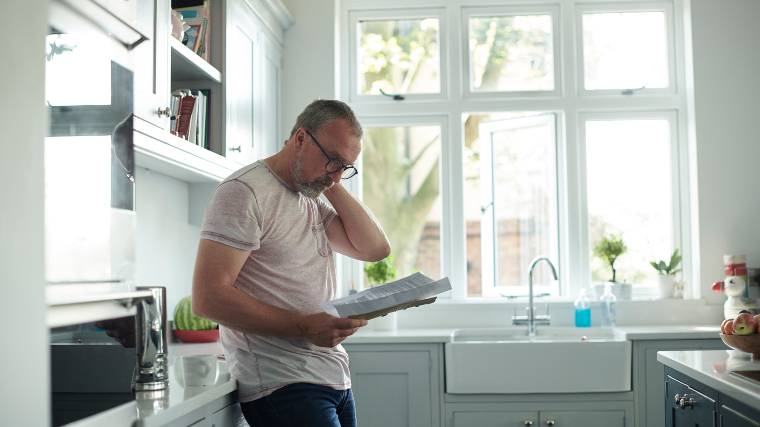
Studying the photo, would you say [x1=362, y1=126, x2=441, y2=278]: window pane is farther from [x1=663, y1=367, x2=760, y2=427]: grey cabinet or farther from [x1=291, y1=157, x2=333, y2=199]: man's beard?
[x1=291, y1=157, x2=333, y2=199]: man's beard

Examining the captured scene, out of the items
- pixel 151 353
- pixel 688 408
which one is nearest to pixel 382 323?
pixel 688 408

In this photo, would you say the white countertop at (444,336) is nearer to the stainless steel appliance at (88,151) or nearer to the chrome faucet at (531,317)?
the chrome faucet at (531,317)

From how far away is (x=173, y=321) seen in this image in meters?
3.20

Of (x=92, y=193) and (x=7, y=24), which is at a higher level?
(x=7, y=24)

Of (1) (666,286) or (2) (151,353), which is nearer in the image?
(2) (151,353)

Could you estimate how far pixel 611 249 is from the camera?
417cm

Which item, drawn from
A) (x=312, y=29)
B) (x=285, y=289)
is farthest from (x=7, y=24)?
(x=312, y=29)

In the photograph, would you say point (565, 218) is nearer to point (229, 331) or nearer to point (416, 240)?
point (416, 240)

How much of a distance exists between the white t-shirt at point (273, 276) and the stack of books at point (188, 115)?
35.7 inches

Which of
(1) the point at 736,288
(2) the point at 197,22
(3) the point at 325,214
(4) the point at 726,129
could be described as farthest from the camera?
(4) the point at 726,129

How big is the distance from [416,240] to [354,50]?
1107 millimetres

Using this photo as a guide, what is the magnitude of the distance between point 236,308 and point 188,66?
139 centimetres

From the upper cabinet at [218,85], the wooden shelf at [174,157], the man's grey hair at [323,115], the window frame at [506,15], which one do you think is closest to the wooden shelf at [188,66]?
the upper cabinet at [218,85]

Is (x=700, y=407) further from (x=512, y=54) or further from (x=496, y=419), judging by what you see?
(x=512, y=54)
